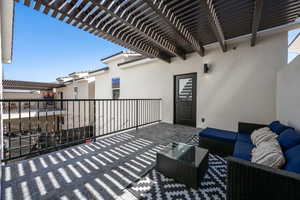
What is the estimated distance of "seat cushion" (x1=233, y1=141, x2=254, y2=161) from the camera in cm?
161

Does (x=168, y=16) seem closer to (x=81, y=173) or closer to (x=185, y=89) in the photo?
(x=185, y=89)

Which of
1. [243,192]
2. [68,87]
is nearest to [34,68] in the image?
[68,87]

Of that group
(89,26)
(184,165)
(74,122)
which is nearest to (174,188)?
(184,165)

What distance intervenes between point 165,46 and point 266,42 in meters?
2.61

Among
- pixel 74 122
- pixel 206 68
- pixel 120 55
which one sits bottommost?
pixel 74 122

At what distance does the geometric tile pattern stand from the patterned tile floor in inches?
4.1

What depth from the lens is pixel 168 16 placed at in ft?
7.53

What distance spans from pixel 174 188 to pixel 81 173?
133 centimetres

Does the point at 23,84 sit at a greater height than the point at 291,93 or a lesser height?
greater

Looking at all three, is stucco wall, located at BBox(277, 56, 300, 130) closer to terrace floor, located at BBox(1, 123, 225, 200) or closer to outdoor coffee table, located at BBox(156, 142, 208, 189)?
terrace floor, located at BBox(1, 123, 225, 200)

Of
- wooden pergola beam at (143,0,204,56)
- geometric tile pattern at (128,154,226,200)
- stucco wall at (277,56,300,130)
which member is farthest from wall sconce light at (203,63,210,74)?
geometric tile pattern at (128,154,226,200)

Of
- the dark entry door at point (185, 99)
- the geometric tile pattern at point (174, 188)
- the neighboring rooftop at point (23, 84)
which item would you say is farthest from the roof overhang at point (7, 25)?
the neighboring rooftop at point (23, 84)

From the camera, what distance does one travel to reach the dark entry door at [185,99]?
445cm

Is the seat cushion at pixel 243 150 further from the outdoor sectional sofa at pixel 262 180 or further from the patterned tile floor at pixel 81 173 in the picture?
the patterned tile floor at pixel 81 173
